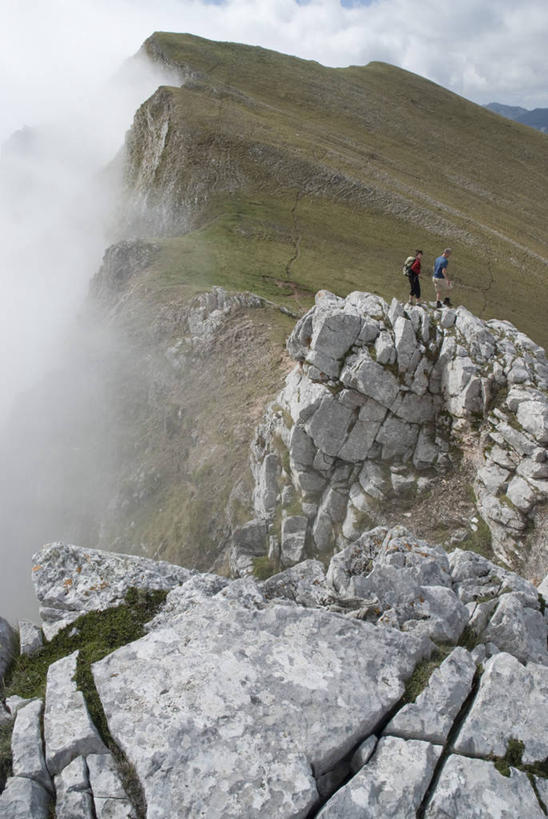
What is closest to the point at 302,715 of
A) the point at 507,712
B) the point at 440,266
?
the point at 507,712

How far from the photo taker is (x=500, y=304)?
58531 mm

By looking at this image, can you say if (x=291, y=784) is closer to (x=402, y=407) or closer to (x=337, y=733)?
(x=337, y=733)

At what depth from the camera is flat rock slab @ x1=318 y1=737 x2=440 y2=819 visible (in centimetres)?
702

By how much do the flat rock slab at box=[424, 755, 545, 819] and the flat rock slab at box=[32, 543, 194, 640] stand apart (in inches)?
271

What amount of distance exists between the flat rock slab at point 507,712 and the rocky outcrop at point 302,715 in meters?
0.02

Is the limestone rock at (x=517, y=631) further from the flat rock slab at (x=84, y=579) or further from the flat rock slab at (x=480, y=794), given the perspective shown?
the flat rock slab at (x=84, y=579)

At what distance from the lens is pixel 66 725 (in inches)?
318

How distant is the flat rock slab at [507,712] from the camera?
25.7ft

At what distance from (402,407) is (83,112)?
177m

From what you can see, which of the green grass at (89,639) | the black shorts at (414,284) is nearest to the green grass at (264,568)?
the green grass at (89,639)

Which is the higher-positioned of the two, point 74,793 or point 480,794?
point 480,794

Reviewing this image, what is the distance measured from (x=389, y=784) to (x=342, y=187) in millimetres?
84143

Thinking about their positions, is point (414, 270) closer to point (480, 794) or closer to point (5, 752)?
point (480, 794)

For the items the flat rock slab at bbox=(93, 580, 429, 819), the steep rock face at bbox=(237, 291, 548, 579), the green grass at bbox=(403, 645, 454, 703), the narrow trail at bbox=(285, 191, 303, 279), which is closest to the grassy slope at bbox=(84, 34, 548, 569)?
the narrow trail at bbox=(285, 191, 303, 279)
